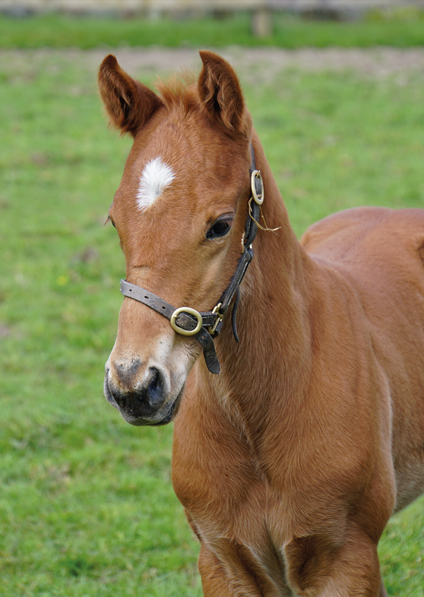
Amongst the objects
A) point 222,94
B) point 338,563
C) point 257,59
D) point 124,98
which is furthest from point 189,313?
point 257,59

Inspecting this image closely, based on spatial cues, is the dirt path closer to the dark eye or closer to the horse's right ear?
the horse's right ear

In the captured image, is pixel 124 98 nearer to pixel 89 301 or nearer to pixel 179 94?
pixel 179 94

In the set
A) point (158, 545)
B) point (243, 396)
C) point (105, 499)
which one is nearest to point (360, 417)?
point (243, 396)

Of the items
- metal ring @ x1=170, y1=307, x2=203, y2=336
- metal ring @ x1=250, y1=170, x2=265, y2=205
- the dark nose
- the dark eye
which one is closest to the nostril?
the dark nose

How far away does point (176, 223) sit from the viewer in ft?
6.87

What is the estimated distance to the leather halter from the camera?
6.82ft

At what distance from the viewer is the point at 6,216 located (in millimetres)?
7664

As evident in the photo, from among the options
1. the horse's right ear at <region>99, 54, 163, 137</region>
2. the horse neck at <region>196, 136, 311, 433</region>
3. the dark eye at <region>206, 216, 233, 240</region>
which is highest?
the horse's right ear at <region>99, 54, 163, 137</region>

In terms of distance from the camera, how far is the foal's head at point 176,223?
80.3 inches

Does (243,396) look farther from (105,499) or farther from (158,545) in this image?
(105,499)

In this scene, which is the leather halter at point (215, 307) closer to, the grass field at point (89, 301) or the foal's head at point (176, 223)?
the foal's head at point (176, 223)

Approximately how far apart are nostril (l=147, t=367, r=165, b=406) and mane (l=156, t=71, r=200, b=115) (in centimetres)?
86

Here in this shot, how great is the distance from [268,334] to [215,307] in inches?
14.4

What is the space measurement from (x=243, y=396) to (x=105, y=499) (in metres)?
1.92
